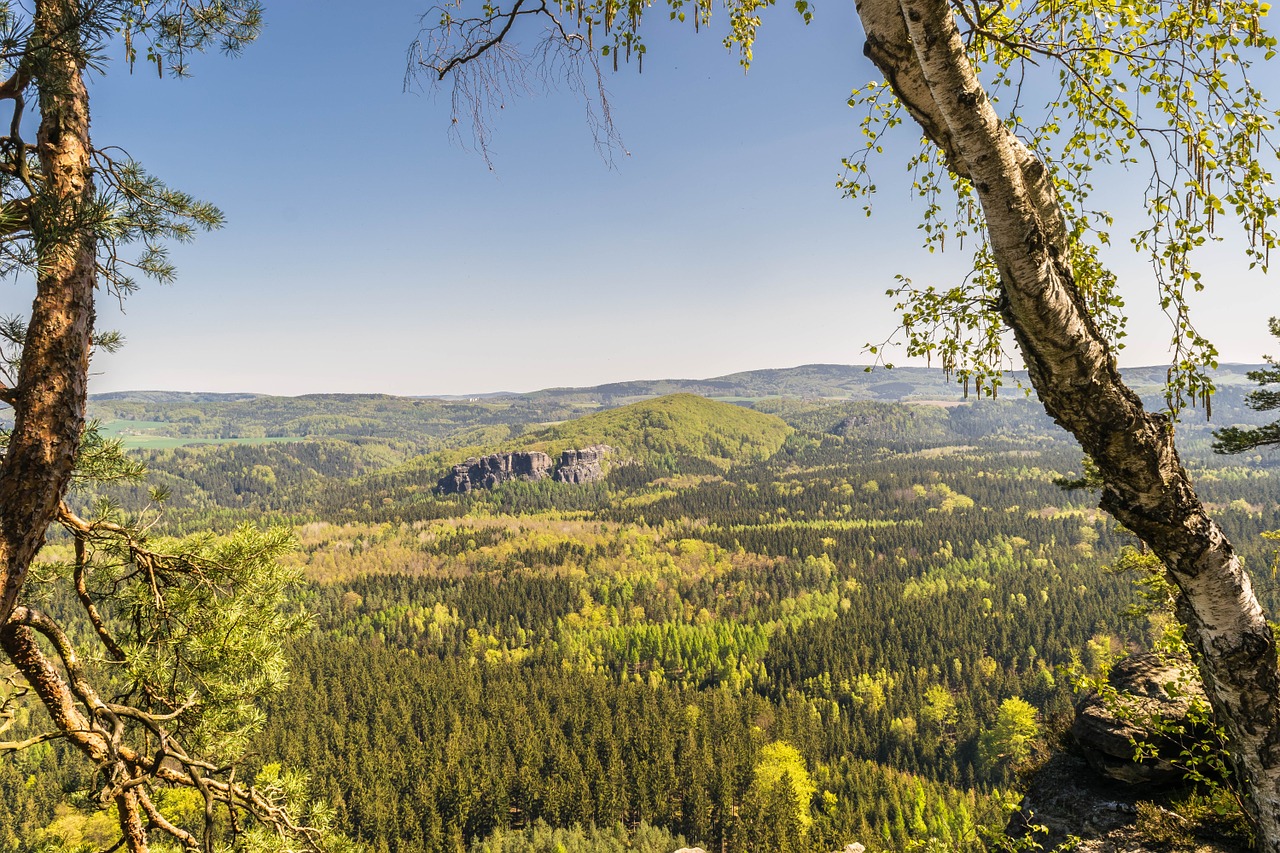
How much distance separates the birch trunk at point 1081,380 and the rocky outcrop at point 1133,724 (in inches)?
227

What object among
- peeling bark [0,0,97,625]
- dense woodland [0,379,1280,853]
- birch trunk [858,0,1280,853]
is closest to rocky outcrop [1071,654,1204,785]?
dense woodland [0,379,1280,853]

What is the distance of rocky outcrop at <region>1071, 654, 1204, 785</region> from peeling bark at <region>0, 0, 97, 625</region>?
13.6 m

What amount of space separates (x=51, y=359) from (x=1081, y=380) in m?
8.24

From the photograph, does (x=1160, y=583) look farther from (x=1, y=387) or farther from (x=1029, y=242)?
(x=1, y=387)

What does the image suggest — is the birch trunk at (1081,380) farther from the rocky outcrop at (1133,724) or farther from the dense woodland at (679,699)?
the dense woodland at (679,699)

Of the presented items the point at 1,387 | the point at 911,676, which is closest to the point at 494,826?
the point at 911,676

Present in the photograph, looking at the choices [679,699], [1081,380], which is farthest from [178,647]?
[679,699]

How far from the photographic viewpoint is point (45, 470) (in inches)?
203

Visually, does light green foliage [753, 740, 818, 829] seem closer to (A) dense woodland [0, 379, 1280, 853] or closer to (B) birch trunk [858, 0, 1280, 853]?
(A) dense woodland [0, 379, 1280, 853]

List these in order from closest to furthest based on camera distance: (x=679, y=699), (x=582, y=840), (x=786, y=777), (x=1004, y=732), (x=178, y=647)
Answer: (x=178, y=647)
(x=582, y=840)
(x=786, y=777)
(x=1004, y=732)
(x=679, y=699)

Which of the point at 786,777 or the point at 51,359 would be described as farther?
the point at 786,777

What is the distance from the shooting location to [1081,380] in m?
4.06

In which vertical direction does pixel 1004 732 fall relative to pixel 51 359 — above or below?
below

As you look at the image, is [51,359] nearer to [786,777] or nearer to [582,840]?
[582,840]
